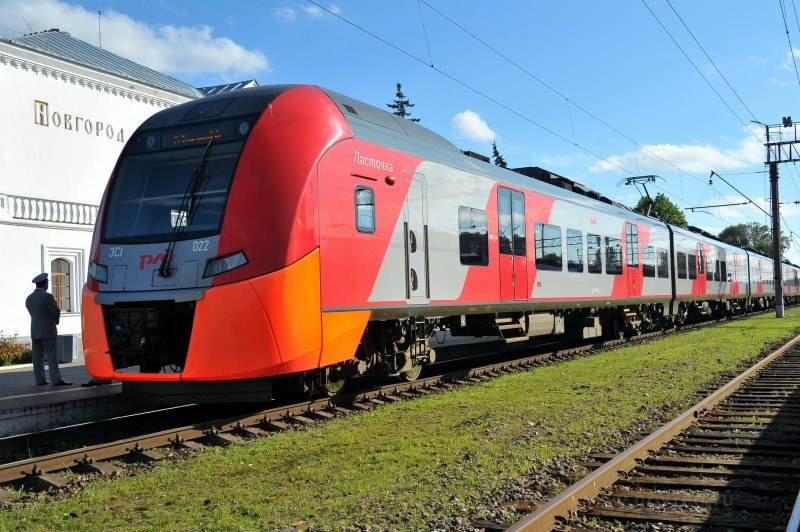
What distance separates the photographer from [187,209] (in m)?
8.01

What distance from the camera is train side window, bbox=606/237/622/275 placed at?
17797 mm

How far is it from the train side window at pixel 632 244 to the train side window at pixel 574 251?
3.66 metres

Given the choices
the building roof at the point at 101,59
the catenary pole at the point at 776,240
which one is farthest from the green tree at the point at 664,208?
the building roof at the point at 101,59

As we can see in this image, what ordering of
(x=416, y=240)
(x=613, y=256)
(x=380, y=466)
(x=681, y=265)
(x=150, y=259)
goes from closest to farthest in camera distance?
(x=380, y=466)
(x=150, y=259)
(x=416, y=240)
(x=613, y=256)
(x=681, y=265)

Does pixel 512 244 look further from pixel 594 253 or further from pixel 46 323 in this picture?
pixel 46 323

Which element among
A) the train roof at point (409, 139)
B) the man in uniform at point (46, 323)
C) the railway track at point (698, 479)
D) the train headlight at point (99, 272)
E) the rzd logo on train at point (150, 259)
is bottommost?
the railway track at point (698, 479)

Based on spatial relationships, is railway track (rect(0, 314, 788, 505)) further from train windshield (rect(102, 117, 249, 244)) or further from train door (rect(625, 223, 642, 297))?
train door (rect(625, 223, 642, 297))

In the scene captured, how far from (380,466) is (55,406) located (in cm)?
451

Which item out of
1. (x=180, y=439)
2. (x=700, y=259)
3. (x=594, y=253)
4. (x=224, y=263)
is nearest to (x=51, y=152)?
(x=594, y=253)

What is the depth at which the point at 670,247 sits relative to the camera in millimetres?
23859

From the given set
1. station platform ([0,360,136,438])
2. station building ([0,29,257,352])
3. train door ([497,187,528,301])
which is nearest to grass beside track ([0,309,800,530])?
train door ([497,187,528,301])

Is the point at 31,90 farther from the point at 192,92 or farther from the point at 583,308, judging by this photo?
the point at 583,308

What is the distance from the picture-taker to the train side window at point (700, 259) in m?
27.5

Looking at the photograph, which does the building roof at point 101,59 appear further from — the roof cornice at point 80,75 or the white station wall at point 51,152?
the white station wall at point 51,152
